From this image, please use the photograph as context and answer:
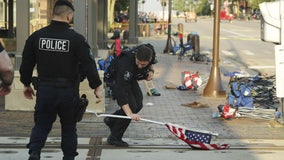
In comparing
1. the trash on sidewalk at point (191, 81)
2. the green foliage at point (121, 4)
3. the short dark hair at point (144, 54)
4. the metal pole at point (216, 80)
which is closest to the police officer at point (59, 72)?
the short dark hair at point (144, 54)

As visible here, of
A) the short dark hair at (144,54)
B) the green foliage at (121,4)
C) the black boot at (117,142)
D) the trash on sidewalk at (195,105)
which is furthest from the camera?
the green foliage at (121,4)

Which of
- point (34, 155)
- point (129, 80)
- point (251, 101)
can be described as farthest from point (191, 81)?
point (34, 155)

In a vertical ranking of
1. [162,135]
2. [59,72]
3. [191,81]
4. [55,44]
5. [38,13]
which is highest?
[38,13]

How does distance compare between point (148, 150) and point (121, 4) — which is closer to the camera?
point (148, 150)

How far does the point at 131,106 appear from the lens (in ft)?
25.1

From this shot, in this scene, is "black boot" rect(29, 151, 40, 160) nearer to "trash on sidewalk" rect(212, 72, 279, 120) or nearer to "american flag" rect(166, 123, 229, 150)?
"american flag" rect(166, 123, 229, 150)

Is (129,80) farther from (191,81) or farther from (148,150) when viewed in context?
(191,81)

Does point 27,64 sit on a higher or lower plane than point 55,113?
higher

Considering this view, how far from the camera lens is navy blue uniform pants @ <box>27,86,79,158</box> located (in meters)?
6.18

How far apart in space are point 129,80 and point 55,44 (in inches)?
58.3

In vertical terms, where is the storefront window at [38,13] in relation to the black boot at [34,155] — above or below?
above

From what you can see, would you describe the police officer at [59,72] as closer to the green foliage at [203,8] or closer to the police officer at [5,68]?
the police officer at [5,68]

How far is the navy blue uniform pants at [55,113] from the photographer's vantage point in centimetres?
618

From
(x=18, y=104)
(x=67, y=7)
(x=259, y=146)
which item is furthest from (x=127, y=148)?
(x=18, y=104)
